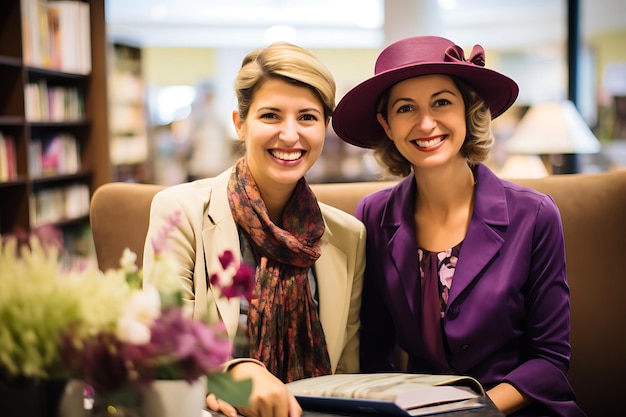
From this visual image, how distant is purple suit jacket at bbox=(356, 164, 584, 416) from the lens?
1.78 metres

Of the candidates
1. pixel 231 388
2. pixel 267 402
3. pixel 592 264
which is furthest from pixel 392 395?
pixel 592 264

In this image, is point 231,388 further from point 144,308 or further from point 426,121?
point 426,121

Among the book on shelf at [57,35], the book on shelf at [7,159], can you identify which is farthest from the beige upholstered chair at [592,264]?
the book on shelf at [57,35]

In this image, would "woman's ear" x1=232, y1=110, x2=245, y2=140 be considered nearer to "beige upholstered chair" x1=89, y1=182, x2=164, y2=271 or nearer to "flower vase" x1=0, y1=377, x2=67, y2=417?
"beige upholstered chair" x1=89, y1=182, x2=164, y2=271

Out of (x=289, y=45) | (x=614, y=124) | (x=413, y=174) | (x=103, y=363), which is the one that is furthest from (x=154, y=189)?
(x=614, y=124)

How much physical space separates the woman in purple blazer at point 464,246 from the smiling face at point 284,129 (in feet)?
0.53

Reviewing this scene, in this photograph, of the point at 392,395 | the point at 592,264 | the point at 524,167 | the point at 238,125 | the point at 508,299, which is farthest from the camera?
the point at 524,167

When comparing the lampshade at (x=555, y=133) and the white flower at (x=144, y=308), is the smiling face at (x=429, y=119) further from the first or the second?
the lampshade at (x=555, y=133)

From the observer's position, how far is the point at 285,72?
1810mm

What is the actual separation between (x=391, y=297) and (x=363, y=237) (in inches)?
8.3

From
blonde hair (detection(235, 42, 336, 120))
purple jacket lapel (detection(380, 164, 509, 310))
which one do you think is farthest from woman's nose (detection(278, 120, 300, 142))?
purple jacket lapel (detection(380, 164, 509, 310))

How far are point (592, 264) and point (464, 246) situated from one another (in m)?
0.58

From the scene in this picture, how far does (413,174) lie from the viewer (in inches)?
82.3

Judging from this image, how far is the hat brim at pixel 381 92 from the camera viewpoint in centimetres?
183
